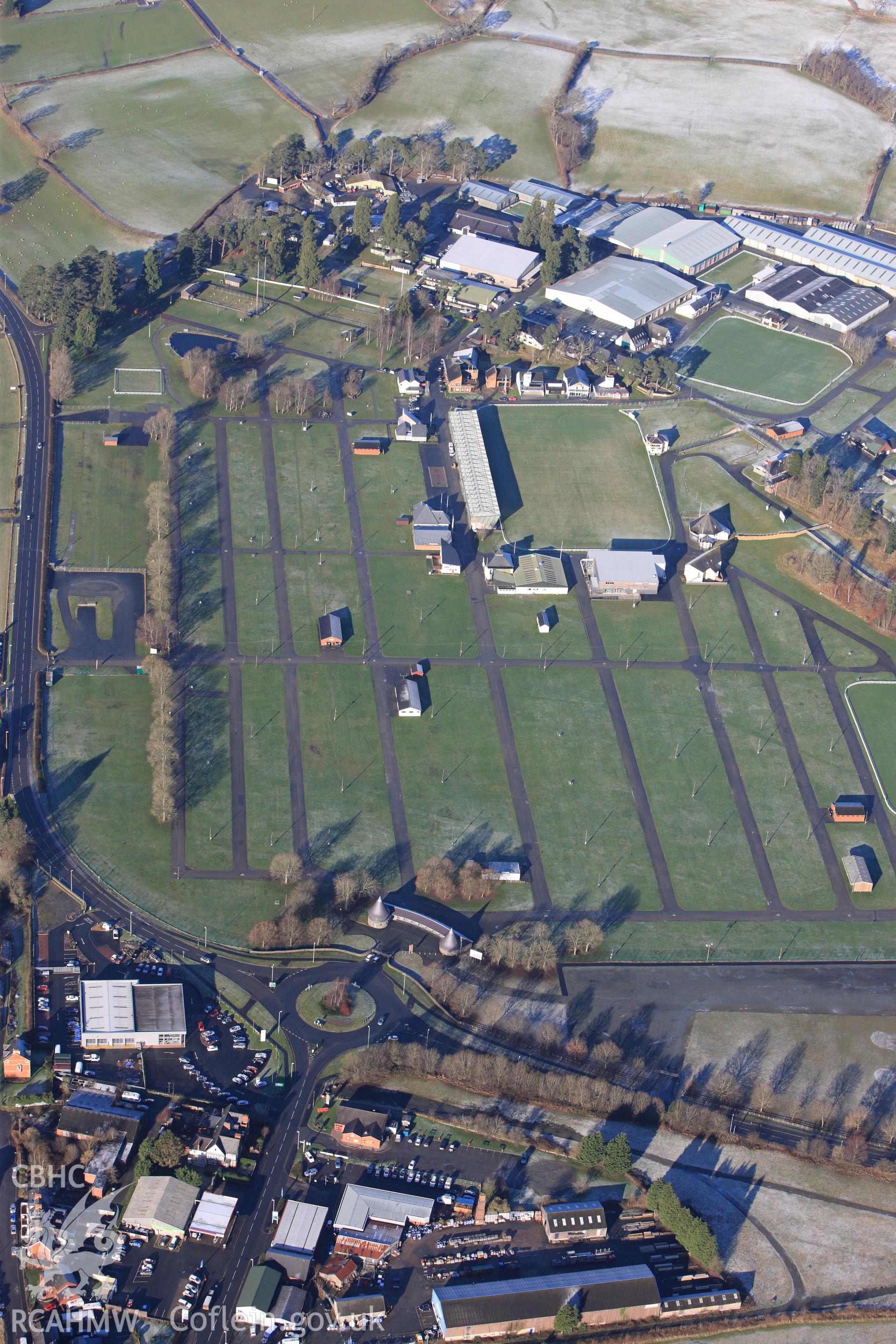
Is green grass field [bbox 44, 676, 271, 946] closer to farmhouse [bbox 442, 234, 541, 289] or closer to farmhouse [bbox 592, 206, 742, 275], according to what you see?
farmhouse [bbox 442, 234, 541, 289]

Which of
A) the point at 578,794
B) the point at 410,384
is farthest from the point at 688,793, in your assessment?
the point at 410,384

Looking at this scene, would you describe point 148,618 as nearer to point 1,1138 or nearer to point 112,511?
point 112,511

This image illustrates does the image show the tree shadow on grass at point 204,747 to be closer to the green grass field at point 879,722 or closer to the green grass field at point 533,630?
the green grass field at point 533,630

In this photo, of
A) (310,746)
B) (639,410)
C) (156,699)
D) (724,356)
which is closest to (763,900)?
(310,746)

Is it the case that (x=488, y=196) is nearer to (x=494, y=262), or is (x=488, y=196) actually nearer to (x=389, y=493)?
(x=494, y=262)

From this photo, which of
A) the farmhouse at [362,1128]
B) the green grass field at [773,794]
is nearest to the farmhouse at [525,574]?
the green grass field at [773,794]
